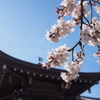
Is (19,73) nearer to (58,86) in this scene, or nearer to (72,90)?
(58,86)

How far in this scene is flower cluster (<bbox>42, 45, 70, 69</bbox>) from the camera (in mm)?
3576

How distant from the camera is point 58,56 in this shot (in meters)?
3.60

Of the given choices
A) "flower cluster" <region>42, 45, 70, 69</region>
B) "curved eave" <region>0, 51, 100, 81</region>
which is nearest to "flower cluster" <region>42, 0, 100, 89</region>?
"flower cluster" <region>42, 45, 70, 69</region>

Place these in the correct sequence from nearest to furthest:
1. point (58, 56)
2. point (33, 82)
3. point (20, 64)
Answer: point (58, 56)
point (20, 64)
point (33, 82)

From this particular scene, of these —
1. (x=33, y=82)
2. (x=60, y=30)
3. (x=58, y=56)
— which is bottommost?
(x=58, y=56)

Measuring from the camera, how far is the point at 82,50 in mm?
3418

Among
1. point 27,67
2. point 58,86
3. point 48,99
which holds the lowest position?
point 48,99

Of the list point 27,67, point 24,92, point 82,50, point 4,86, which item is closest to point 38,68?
point 27,67

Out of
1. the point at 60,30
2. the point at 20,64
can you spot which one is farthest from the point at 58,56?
the point at 20,64

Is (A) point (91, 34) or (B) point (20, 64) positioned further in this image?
(B) point (20, 64)

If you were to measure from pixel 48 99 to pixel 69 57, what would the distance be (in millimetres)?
6400

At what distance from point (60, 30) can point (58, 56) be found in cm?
52

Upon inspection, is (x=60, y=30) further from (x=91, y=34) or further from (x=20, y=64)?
(x=20, y=64)

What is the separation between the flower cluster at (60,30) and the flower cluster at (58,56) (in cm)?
24
